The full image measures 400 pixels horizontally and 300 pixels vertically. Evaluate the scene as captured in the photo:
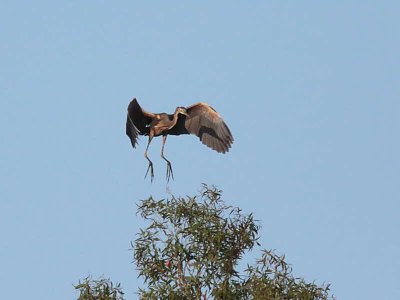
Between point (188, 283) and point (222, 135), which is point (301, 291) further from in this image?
point (222, 135)

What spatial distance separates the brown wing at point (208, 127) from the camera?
27375 mm

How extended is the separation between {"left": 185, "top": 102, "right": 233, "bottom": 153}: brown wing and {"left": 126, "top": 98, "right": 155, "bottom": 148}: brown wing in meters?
A: 0.87

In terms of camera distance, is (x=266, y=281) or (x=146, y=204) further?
(x=146, y=204)

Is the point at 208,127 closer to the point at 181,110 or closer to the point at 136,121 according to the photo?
the point at 181,110

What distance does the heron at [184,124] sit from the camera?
89.9 ft

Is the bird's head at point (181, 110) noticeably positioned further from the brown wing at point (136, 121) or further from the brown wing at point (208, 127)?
the brown wing at point (136, 121)

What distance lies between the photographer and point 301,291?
64.7 feet

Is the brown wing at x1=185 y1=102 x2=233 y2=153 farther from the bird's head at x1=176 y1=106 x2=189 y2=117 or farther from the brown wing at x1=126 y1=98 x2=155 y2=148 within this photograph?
the brown wing at x1=126 y1=98 x2=155 y2=148

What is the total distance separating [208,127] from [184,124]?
563 millimetres

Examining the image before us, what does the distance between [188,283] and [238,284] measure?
766 mm

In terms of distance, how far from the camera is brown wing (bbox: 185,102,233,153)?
89.8 ft

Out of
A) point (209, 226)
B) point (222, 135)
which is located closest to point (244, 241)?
point (209, 226)

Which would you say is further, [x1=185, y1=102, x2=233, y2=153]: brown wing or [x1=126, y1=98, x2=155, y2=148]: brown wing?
[x1=126, y1=98, x2=155, y2=148]: brown wing

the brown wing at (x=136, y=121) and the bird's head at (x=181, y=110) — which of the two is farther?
the brown wing at (x=136, y=121)
